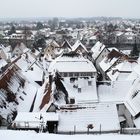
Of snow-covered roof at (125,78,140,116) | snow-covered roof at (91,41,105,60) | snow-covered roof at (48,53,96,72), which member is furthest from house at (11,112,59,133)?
snow-covered roof at (91,41,105,60)

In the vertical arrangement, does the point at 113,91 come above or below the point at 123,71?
below

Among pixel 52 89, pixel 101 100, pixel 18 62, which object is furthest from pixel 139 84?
pixel 18 62

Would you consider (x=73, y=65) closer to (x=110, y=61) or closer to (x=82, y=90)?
(x=82, y=90)

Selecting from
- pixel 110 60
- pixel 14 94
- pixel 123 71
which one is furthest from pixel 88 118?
pixel 110 60

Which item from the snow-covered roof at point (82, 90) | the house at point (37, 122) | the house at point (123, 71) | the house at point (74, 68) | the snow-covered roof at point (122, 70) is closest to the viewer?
the house at point (37, 122)

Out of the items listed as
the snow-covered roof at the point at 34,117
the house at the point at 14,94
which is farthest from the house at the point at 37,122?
the house at the point at 14,94

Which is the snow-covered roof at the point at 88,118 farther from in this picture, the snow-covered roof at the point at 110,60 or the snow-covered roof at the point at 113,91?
the snow-covered roof at the point at 110,60

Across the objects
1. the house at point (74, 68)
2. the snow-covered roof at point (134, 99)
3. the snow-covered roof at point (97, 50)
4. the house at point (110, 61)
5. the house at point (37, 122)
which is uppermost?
the snow-covered roof at point (97, 50)

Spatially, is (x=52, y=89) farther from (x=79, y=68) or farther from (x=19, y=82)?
(x=79, y=68)
